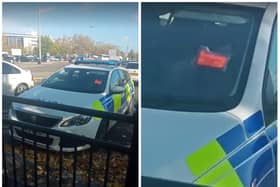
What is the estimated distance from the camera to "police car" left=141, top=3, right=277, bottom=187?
2299mm

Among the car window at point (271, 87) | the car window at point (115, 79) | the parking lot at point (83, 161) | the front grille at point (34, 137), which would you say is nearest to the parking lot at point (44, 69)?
the parking lot at point (83, 161)

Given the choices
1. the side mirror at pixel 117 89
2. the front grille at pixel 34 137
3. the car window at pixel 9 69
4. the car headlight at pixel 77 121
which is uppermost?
the car window at pixel 9 69

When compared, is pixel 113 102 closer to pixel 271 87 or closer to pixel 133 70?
pixel 133 70

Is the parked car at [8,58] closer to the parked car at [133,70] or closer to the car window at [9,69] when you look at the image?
the car window at [9,69]

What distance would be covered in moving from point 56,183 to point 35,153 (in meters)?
0.24

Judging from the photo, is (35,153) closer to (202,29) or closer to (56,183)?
(56,183)

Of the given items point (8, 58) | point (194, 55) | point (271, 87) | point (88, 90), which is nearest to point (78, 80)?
point (88, 90)

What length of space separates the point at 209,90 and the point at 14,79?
→ 46.4 inches

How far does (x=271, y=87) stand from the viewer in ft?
7.68

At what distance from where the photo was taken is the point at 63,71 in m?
2.39

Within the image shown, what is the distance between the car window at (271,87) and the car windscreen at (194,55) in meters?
0.12

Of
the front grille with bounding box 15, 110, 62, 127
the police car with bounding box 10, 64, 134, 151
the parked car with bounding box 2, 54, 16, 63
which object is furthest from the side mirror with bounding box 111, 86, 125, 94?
the parked car with bounding box 2, 54, 16, 63

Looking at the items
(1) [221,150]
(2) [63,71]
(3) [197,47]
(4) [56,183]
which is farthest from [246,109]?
(4) [56,183]

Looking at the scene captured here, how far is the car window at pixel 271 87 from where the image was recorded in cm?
231
